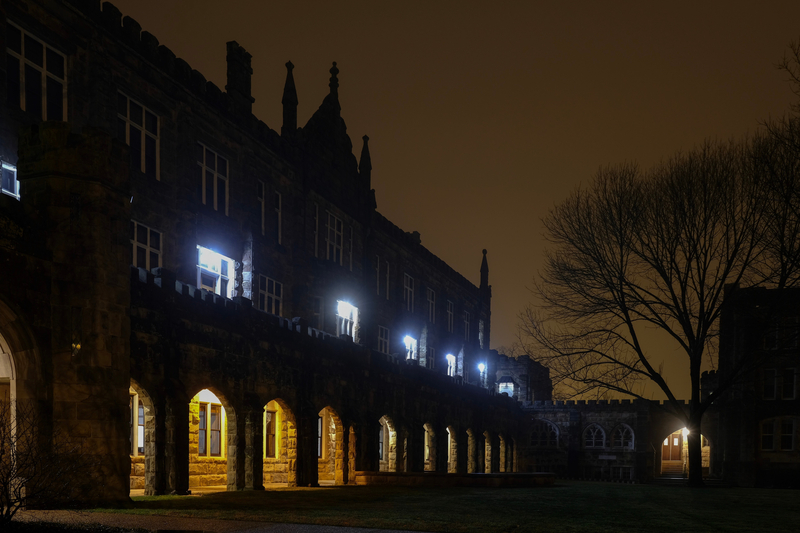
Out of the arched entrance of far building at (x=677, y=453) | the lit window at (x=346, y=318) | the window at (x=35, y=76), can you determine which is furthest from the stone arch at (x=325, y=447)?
the arched entrance of far building at (x=677, y=453)

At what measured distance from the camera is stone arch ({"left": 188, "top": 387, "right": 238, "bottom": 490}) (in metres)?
23.7

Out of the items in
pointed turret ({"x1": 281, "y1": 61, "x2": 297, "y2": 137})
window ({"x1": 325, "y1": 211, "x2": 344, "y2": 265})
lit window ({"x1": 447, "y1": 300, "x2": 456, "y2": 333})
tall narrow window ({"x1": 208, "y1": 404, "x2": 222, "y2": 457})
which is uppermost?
pointed turret ({"x1": 281, "y1": 61, "x2": 297, "y2": 137})

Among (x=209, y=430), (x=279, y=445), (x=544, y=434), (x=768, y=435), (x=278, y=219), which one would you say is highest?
(x=278, y=219)

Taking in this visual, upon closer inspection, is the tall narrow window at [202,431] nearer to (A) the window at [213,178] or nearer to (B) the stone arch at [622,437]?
(A) the window at [213,178]

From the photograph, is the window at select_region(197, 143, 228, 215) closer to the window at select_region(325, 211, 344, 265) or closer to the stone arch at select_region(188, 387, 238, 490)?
the stone arch at select_region(188, 387, 238, 490)

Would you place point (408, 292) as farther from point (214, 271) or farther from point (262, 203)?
point (214, 271)

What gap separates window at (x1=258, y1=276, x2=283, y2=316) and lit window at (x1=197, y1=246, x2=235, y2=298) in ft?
4.70

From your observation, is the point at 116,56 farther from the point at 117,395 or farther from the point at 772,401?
the point at 772,401

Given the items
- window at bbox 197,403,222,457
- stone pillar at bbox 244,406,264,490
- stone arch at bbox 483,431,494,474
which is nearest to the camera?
stone pillar at bbox 244,406,264,490

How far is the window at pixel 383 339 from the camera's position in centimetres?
4222

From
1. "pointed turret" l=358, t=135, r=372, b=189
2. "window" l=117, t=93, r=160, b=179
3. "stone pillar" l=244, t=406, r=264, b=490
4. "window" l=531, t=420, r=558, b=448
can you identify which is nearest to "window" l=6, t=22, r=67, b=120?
"window" l=117, t=93, r=160, b=179

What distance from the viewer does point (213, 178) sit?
27250mm

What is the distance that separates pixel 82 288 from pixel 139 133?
10.1 metres

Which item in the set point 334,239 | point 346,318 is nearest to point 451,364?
point 346,318
